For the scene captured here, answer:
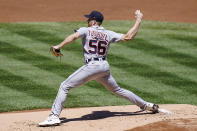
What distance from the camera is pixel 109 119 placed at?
8734 mm

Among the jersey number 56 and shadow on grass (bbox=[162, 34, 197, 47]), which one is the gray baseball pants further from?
shadow on grass (bbox=[162, 34, 197, 47])

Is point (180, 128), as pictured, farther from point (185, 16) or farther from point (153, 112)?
point (185, 16)

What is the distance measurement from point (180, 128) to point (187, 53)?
609cm

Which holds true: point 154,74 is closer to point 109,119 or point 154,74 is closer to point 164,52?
point 164,52

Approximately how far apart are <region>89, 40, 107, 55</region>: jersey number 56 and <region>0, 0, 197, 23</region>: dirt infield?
876cm

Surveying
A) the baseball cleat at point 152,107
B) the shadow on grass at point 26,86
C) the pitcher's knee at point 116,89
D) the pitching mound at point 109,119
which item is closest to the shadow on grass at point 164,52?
the pitching mound at point 109,119

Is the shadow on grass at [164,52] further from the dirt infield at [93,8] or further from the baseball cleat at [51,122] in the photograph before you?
the baseball cleat at [51,122]

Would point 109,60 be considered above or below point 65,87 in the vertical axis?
above

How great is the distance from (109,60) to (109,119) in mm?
4704

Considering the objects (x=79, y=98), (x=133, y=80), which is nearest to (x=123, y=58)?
(x=133, y=80)

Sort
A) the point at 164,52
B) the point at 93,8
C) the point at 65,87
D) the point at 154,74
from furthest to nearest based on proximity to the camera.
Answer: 1. the point at 93,8
2. the point at 164,52
3. the point at 154,74
4. the point at 65,87

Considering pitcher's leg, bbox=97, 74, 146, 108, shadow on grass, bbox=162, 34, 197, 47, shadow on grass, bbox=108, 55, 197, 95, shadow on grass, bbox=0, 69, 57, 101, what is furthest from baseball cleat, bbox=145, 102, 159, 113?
shadow on grass, bbox=162, 34, 197, 47

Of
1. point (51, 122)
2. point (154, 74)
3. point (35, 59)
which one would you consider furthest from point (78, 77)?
point (35, 59)

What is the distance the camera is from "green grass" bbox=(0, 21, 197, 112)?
1086cm
